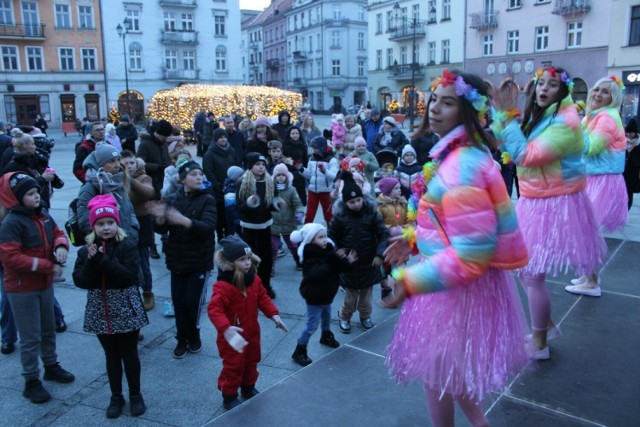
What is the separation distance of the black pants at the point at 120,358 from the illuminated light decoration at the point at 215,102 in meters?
22.7

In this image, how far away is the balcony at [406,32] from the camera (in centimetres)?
4744

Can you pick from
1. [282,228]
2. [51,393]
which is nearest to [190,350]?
[51,393]

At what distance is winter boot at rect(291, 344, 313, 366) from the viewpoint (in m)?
4.50

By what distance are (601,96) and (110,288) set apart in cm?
470

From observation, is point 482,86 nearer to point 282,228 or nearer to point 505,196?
point 505,196

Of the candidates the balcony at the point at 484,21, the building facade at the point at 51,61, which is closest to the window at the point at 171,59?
the building facade at the point at 51,61

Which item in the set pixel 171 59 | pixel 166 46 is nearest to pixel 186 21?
pixel 166 46

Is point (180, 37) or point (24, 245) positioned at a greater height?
point (180, 37)

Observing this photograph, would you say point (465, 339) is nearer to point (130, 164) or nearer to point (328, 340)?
point (328, 340)

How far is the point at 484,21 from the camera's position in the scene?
4028cm

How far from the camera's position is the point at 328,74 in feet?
221

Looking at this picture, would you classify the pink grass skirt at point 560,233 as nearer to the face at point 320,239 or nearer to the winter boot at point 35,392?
the face at point 320,239

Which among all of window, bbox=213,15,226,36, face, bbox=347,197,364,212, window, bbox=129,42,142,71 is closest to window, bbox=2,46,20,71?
window, bbox=129,42,142,71

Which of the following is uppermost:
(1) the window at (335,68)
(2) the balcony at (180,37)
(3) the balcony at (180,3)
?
(3) the balcony at (180,3)
